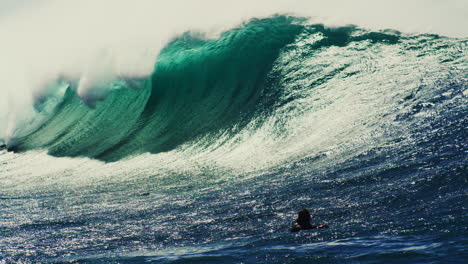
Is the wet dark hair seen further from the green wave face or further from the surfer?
the green wave face

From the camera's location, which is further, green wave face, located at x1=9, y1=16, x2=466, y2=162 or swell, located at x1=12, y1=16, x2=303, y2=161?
swell, located at x1=12, y1=16, x2=303, y2=161

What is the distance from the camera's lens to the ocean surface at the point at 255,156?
8.81 metres

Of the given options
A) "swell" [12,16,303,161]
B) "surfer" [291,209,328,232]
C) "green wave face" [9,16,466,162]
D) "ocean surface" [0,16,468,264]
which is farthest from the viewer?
"swell" [12,16,303,161]

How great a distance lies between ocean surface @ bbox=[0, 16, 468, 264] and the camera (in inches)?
347

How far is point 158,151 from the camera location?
19719 millimetres

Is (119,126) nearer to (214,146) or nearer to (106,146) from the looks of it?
(106,146)

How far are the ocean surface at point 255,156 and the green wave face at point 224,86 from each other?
0.28ft

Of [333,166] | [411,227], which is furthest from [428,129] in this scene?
[411,227]

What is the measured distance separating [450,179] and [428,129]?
3.62 meters

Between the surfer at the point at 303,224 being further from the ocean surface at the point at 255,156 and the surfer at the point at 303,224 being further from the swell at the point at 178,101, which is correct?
the swell at the point at 178,101

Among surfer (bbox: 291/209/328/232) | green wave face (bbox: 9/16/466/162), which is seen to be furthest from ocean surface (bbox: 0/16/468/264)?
surfer (bbox: 291/209/328/232)

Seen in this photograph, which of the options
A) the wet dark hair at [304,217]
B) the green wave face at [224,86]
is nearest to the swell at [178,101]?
the green wave face at [224,86]

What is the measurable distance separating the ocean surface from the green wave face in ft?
0.28

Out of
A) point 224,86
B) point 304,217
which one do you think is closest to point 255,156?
point 304,217
